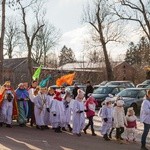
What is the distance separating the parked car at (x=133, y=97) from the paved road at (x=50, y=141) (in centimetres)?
724

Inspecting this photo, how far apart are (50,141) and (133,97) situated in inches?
420

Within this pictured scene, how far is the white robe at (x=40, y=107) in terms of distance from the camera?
1587 centimetres

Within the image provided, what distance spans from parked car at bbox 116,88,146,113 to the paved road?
285 inches

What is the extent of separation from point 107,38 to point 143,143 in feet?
129

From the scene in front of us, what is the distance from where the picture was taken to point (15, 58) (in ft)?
254

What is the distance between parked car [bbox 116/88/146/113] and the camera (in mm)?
22203

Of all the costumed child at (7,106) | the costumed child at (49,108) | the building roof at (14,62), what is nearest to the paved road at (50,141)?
the costumed child at (7,106)

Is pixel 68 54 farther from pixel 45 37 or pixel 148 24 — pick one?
pixel 148 24

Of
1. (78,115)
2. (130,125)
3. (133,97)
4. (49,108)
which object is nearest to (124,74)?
(133,97)

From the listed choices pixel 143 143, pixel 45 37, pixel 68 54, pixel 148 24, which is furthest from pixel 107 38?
pixel 68 54

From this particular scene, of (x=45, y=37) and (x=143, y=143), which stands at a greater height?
(x=45, y=37)

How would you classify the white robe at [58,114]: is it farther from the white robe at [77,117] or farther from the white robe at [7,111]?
the white robe at [7,111]

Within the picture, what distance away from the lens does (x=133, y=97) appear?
22.9 m

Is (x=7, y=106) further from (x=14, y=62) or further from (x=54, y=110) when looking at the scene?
(x=14, y=62)
